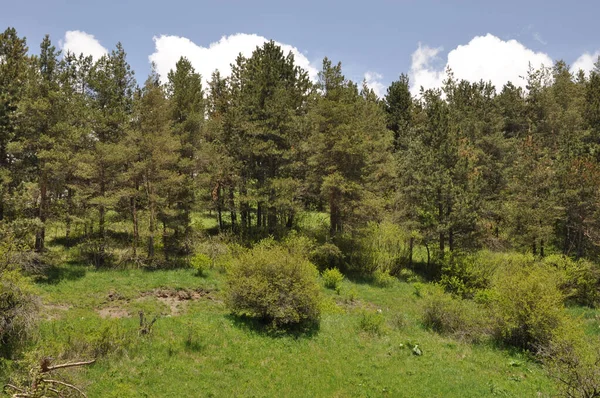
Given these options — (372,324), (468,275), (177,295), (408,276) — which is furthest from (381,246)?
(177,295)

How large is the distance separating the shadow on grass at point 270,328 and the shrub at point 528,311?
9.09m

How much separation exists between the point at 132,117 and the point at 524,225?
3240cm

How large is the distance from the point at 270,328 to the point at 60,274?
14.4 m

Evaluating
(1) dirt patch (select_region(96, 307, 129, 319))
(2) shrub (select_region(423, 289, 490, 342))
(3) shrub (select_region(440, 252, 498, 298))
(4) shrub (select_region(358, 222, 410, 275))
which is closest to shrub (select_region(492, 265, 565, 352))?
(2) shrub (select_region(423, 289, 490, 342))

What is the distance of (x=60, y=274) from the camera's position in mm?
21688

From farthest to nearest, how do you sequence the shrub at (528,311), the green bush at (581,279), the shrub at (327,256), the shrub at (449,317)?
the shrub at (327,256)
the green bush at (581,279)
the shrub at (449,317)
the shrub at (528,311)

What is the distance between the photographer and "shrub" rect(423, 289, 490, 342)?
18.2 meters

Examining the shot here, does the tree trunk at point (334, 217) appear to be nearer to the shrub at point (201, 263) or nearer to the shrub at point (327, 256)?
the shrub at point (327, 256)

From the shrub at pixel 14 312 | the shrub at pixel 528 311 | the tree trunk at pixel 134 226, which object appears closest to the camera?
the shrub at pixel 14 312

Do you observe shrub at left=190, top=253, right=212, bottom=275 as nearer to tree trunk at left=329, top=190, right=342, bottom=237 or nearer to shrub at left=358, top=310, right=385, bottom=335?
tree trunk at left=329, top=190, right=342, bottom=237

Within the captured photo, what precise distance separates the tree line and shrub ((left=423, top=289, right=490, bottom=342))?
9.25 metres

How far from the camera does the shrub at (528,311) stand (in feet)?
52.0

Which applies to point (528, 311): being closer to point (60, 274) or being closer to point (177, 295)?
point (177, 295)

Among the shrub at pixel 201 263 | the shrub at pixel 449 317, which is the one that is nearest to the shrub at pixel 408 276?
the shrub at pixel 449 317
